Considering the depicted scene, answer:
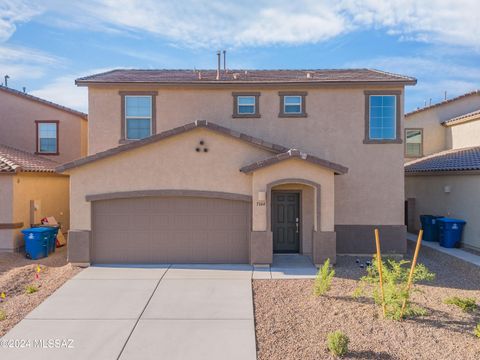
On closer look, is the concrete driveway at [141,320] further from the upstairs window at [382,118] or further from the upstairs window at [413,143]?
the upstairs window at [413,143]

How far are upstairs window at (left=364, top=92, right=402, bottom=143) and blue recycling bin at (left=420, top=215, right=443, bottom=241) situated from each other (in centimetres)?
396

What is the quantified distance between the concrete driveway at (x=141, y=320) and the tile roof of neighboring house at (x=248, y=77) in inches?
288

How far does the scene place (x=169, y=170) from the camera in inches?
454

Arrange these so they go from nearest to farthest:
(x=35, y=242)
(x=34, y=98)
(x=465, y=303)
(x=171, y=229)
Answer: (x=465, y=303) < (x=171, y=229) < (x=35, y=242) < (x=34, y=98)

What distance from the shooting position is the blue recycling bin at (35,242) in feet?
40.8

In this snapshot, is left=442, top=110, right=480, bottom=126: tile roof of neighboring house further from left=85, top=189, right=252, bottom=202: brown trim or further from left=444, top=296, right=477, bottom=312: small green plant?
left=85, top=189, right=252, bottom=202: brown trim

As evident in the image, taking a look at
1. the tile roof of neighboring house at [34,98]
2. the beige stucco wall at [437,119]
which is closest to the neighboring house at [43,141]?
the tile roof of neighboring house at [34,98]

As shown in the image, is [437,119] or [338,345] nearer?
[338,345]

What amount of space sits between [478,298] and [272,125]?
8.27 meters

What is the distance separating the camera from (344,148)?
13.2m

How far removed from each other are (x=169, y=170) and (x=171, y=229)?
1.96 meters

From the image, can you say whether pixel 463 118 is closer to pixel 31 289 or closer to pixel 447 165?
pixel 447 165

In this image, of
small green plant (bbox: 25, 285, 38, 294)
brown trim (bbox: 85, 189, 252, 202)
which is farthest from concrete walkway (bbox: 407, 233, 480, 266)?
small green plant (bbox: 25, 285, 38, 294)

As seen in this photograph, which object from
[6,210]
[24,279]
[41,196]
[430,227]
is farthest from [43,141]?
[430,227]
